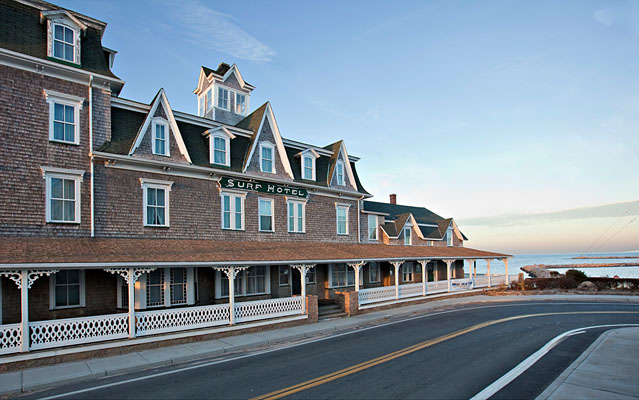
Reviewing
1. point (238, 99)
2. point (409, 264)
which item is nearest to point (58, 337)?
point (238, 99)

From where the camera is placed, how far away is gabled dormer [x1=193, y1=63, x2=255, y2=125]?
971 inches

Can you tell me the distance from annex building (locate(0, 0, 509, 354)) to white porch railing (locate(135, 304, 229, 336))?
0.16 feet

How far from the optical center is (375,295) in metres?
23.5

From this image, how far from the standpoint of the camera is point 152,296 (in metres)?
16.5

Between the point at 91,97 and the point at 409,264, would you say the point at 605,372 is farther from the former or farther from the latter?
the point at 409,264

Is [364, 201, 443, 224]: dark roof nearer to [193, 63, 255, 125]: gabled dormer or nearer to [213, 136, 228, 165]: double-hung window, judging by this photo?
[193, 63, 255, 125]: gabled dormer

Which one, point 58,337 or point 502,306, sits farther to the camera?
point 502,306

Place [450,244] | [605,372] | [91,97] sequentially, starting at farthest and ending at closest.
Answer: [450,244], [91,97], [605,372]

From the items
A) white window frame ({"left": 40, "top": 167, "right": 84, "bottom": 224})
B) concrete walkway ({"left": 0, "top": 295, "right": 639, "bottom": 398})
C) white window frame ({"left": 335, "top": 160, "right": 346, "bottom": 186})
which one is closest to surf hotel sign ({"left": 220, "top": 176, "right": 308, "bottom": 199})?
white window frame ({"left": 335, "top": 160, "right": 346, "bottom": 186})

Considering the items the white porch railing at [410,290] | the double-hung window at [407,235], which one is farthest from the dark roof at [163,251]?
the double-hung window at [407,235]

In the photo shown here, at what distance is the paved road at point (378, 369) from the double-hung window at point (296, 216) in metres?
7.80

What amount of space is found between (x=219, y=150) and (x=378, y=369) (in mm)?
13421

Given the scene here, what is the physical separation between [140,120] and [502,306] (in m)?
23.0

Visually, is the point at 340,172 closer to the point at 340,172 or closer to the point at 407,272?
the point at 340,172
